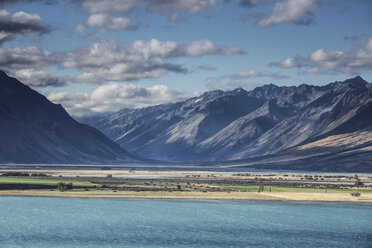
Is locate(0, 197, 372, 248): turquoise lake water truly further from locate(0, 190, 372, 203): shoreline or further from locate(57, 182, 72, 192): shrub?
locate(57, 182, 72, 192): shrub

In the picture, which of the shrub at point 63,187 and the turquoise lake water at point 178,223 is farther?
the shrub at point 63,187

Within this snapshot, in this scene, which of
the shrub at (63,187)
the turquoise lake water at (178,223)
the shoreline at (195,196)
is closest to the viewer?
the turquoise lake water at (178,223)

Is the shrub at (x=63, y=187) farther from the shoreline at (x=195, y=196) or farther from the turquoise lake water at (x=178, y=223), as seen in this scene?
the turquoise lake water at (x=178, y=223)

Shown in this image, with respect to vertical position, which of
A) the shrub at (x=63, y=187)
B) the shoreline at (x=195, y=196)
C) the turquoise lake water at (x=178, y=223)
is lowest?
the turquoise lake water at (x=178, y=223)

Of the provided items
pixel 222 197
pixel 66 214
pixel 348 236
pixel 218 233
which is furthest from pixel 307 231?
pixel 222 197

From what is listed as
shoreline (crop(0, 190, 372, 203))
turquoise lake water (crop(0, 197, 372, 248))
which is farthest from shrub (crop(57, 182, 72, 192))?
turquoise lake water (crop(0, 197, 372, 248))

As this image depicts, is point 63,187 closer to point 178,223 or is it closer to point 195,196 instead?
point 195,196

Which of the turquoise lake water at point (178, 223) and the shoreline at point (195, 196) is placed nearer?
the turquoise lake water at point (178, 223)

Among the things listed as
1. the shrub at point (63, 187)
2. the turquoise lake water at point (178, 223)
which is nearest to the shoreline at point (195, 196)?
the shrub at point (63, 187)

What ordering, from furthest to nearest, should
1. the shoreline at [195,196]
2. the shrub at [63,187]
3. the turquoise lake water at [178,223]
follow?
the shrub at [63,187] → the shoreline at [195,196] → the turquoise lake water at [178,223]

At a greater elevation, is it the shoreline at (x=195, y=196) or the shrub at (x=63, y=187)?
the shrub at (x=63, y=187)
